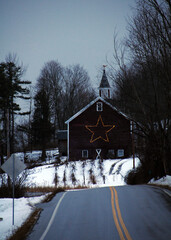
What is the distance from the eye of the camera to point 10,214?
1173 cm

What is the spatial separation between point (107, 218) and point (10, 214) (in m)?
4.21

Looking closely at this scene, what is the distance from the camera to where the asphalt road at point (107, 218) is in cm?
821

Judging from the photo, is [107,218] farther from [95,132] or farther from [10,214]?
[95,132]

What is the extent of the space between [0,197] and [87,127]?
1050 inches

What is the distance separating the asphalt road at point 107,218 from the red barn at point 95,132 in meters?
26.7

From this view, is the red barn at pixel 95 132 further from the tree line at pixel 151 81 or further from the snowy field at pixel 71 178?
the tree line at pixel 151 81

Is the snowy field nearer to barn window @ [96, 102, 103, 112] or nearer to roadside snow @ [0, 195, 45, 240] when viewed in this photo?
roadside snow @ [0, 195, 45, 240]

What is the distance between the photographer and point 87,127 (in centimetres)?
4122

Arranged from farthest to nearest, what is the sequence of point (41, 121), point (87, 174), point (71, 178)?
point (41, 121) → point (87, 174) → point (71, 178)

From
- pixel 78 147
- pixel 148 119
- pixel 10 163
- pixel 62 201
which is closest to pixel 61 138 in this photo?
pixel 78 147

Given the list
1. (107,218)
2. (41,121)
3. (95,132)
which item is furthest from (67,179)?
(41,121)

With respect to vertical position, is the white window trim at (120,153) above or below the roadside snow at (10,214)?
above

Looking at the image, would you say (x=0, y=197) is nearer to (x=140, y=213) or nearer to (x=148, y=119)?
(x=140, y=213)

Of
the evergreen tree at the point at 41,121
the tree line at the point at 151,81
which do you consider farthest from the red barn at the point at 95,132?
the tree line at the point at 151,81
